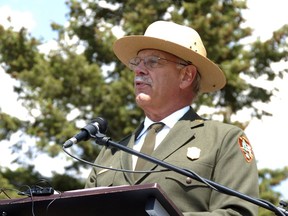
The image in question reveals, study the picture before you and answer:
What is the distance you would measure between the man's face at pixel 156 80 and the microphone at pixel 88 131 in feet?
3.45

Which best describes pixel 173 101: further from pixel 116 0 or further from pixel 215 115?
pixel 116 0

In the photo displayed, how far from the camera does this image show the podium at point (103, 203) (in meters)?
4.08

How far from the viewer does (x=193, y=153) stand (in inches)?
205

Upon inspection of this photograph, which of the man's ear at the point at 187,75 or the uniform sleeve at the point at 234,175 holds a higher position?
the man's ear at the point at 187,75

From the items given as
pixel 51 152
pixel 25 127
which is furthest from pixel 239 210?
pixel 25 127

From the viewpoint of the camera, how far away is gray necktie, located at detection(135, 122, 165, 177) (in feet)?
17.3

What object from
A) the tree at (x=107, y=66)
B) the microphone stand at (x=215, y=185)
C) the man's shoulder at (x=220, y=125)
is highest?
the tree at (x=107, y=66)

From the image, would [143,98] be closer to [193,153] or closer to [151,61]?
[151,61]

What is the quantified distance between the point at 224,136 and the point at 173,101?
621mm

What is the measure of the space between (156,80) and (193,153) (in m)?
0.70

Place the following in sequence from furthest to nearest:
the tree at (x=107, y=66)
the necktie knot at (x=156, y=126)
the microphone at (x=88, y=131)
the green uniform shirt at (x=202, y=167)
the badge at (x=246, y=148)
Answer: the tree at (x=107, y=66), the necktie knot at (x=156, y=126), the badge at (x=246, y=148), the green uniform shirt at (x=202, y=167), the microphone at (x=88, y=131)

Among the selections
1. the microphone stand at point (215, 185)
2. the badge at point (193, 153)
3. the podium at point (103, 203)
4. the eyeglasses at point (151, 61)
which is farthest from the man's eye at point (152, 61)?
the podium at point (103, 203)

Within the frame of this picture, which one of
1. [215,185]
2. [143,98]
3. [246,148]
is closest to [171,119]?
[143,98]

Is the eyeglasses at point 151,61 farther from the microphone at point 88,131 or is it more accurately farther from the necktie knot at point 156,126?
the microphone at point 88,131
